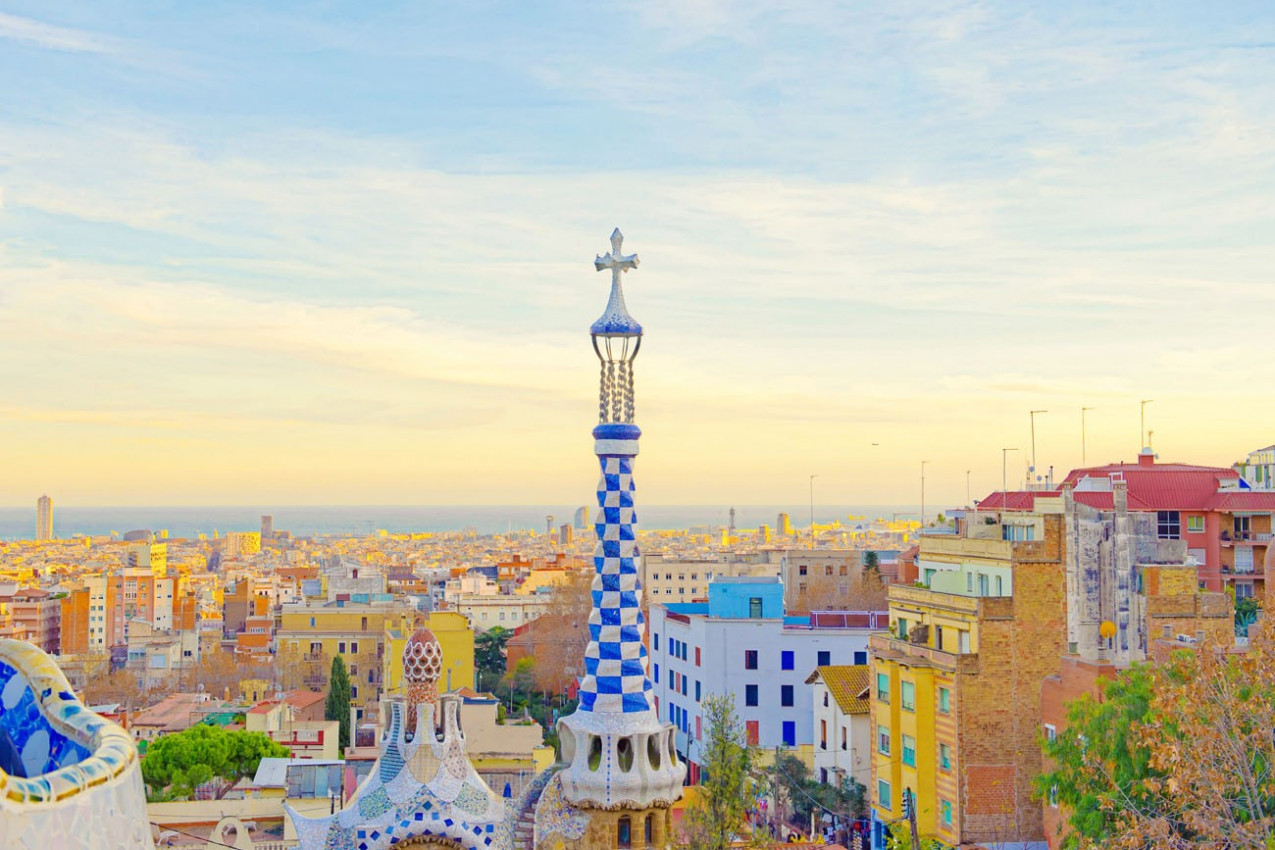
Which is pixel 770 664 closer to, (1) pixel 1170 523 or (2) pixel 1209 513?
(1) pixel 1170 523

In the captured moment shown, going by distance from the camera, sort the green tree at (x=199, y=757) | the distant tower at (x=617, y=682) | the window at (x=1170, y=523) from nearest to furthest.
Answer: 1. the distant tower at (x=617, y=682)
2. the green tree at (x=199, y=757)
3. the window at (x=1170, y=523)

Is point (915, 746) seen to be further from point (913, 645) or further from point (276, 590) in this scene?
point (276, 590)

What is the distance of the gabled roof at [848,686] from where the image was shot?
95.8 ft

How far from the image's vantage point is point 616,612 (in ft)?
32.9

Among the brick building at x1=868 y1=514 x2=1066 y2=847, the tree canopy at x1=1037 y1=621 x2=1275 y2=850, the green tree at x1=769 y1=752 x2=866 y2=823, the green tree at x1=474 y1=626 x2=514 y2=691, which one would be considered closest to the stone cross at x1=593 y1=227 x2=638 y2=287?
the tree canopy at x1=1037 y1=621 x2=1275 y2=850

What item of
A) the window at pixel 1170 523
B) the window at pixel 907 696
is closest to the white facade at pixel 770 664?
the window at pixel 1170 523

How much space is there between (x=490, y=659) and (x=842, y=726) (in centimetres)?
2952

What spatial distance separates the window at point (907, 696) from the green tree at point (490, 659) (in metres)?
29.3

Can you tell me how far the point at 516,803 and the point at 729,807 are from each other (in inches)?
216

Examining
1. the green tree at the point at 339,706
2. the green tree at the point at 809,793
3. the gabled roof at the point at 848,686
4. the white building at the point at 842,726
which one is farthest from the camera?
the green tree at the point at 339,706

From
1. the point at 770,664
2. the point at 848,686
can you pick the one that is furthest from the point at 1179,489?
the point at 848,686

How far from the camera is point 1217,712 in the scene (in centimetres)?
1044

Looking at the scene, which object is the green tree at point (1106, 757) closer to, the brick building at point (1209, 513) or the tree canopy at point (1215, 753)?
the tree canopy at point (1215, 753)

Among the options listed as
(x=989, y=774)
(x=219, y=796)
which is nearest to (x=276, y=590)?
(x=219, y=796)
